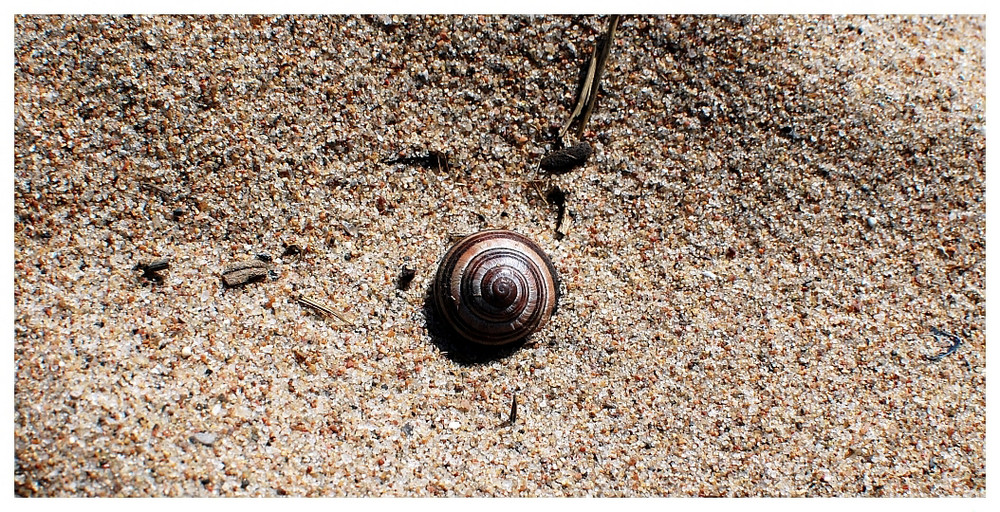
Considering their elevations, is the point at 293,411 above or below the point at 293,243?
below

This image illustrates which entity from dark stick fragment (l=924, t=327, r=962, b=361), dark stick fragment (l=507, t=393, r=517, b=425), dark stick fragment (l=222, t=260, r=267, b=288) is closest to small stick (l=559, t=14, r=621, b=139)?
dark stick fragment (l=507, t=393, r=517, b=425)

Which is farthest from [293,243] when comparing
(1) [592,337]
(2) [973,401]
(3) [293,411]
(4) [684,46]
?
(2) [973,401]

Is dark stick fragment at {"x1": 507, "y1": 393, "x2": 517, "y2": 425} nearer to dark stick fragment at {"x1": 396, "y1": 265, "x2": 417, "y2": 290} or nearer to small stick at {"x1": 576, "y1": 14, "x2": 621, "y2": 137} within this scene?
dark stick fragment at {"x1": 396, "y1": 265, "x2": 417, "y2": 290}

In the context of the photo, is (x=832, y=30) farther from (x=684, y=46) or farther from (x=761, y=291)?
(x=761, y=291)

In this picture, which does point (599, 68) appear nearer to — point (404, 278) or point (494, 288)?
point (494, 288)

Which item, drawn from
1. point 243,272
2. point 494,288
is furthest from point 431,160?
point 243,272

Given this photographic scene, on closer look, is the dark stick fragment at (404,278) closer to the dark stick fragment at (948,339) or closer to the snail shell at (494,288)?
the snail shell at (494,288)

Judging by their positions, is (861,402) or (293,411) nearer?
(293,411)
